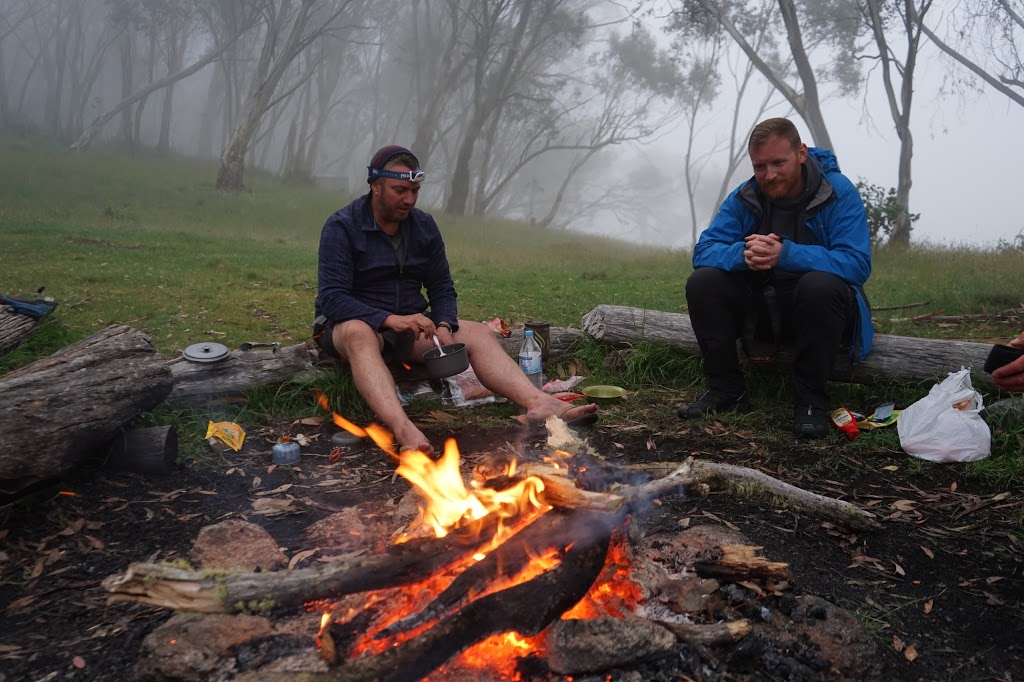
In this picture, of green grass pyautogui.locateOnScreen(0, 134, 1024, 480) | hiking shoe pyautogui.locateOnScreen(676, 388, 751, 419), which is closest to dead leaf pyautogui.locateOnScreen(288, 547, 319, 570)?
green grass pyautogui.locateOnScreen(0, 134, 1024, 480)

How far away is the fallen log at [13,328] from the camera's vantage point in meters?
5.01

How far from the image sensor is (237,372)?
4727 mm

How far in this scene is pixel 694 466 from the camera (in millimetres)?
3291

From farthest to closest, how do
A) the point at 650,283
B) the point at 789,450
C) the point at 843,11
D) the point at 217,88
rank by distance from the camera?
1. the point at 217,88
2. the point at 843,11
3. the point at 650,283
4. the point at 789,450

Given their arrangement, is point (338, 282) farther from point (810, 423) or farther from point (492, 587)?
point (810, 423)

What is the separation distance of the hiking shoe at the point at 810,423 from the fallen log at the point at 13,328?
5368 mm

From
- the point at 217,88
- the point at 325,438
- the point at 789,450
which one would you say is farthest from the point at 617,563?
the point at 217,88

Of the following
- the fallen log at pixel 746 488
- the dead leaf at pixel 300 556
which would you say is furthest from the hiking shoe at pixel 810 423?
the dead leaf at pixel 300 556

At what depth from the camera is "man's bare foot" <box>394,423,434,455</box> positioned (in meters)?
3.71

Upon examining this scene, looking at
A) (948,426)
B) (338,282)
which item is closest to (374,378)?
(338,282)

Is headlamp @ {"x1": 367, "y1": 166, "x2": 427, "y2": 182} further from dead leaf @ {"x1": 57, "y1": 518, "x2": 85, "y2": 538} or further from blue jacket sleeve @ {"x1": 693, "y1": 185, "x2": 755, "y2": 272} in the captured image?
dead leaf @ {"x1": 57, "y1": 518, "x2": 85, "y2": 538}

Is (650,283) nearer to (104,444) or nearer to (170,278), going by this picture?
(170,278)

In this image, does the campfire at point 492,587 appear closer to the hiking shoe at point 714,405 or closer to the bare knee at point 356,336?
the bare knee at point 356,336

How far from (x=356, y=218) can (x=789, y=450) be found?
117 inches
